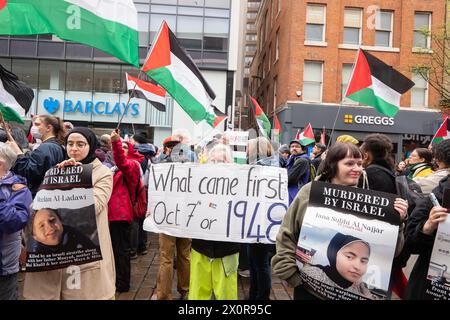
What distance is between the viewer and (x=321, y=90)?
21.7m

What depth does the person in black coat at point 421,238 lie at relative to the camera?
2.44 meters

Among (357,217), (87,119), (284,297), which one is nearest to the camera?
(357,217)

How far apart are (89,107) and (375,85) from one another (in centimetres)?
1978

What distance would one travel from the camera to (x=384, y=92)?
6.49 m

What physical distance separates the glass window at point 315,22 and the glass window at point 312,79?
1477mm

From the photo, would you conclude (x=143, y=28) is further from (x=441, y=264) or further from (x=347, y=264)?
(x=441, y=264)

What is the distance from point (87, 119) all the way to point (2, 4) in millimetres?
20346

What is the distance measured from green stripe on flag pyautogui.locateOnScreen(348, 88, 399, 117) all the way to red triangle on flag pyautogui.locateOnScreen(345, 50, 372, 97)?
8cm

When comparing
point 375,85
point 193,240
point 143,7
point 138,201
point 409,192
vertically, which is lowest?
point 193,240

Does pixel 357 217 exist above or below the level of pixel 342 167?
below

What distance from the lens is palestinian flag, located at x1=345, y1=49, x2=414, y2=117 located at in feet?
21.1

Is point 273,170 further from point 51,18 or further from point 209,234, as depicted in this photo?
point 51,18

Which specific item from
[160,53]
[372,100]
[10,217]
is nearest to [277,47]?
[372,100]
